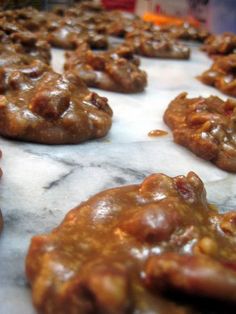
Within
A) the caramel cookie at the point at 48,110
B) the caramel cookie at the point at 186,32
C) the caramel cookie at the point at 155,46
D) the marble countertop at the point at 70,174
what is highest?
the caramel cookie at the point at 48,110

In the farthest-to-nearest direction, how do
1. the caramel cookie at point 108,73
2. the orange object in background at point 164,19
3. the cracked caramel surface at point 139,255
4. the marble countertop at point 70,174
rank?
the orange object in background at point 164,19
the caramel cookie at point 108,73
the marble countertop at point 70,174
the cracked caramel surface at point 139,255

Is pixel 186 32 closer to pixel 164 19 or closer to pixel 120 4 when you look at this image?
pixel 164 19

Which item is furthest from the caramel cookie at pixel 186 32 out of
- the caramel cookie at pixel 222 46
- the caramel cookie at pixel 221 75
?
the caramel cookie at pixel 221 75

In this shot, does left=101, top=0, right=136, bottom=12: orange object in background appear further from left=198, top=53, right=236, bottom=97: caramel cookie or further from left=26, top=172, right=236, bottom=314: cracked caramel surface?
left=26, top=172, right=236, bottom=314: cracked caramel surface

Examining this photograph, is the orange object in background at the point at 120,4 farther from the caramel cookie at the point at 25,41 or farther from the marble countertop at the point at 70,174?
the marble countertop at the point at 70,174

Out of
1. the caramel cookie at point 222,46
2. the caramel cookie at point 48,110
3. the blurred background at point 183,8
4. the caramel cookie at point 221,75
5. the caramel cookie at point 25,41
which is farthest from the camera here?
the blurred background at point 183,8

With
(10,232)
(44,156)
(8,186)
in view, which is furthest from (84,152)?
(10,232)

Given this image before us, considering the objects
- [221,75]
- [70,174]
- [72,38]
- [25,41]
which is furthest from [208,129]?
[72,38]
